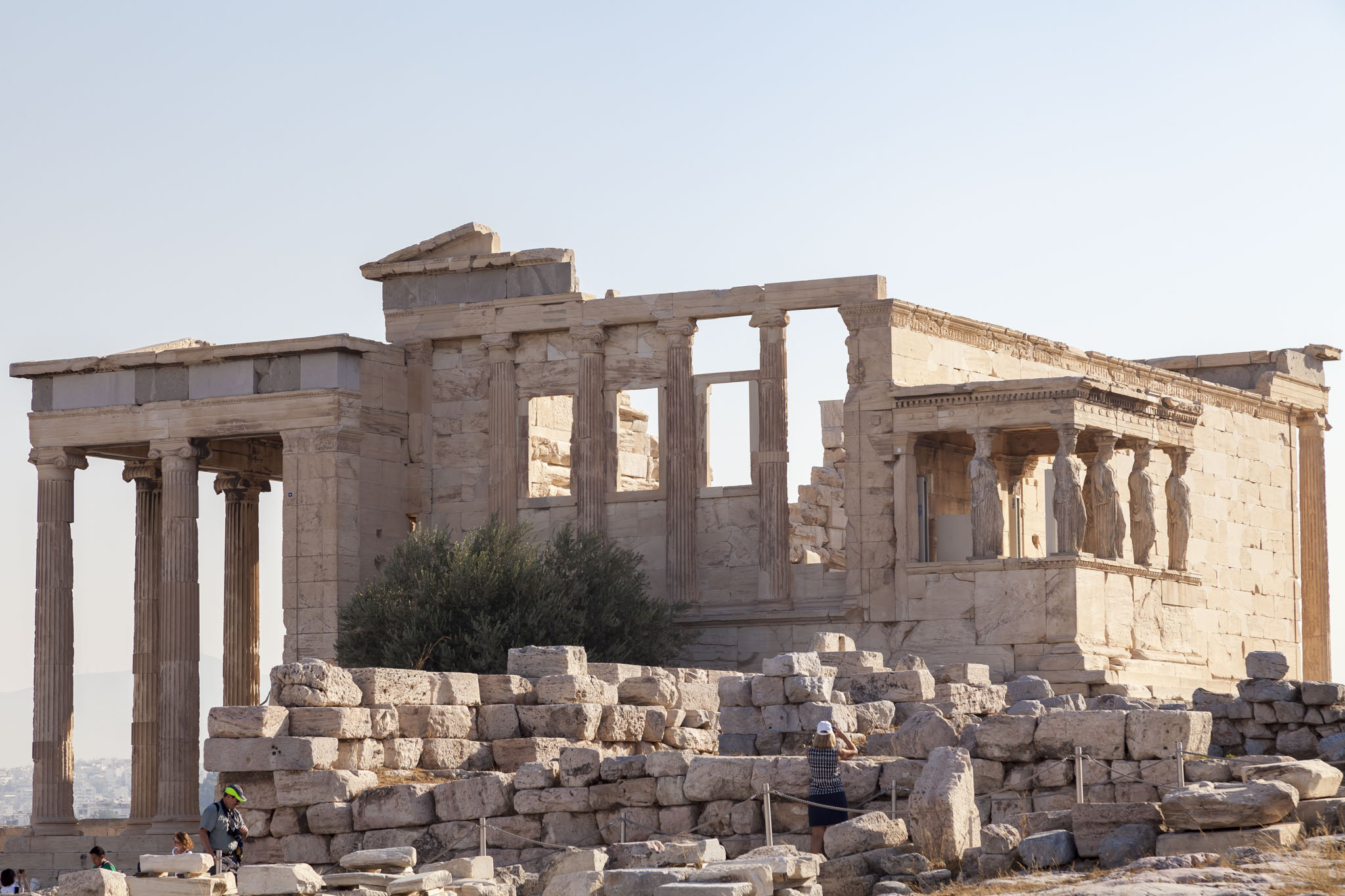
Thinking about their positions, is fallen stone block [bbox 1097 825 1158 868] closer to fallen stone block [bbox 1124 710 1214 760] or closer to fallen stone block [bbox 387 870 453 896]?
fallen stone block [bbox 1124 710 1214 760]

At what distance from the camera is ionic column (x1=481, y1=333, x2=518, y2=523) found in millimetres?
30828

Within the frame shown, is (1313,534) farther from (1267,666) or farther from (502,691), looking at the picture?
(502,691)

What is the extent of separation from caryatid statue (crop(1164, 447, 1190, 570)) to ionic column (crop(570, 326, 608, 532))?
706cm

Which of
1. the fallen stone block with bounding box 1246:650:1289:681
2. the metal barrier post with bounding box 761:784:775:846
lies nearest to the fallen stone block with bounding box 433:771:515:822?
the metal barrier post with bounding box 761:784:775:846

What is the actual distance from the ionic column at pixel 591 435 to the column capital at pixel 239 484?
5.76 m

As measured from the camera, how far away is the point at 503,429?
30.9m

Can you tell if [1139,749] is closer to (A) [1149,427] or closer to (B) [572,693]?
(B) [572,693]

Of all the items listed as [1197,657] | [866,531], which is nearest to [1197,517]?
[1197,657]

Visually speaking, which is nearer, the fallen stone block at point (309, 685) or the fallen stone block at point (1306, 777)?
the fallen stone block at point (1306, 777)

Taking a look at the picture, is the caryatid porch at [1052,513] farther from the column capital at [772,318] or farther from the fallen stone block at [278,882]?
the fallen stone block at [278,882]

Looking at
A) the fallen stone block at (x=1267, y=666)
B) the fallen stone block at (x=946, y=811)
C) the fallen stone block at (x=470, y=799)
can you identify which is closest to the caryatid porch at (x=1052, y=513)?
the fallen stone block at (x=1267, y=666)

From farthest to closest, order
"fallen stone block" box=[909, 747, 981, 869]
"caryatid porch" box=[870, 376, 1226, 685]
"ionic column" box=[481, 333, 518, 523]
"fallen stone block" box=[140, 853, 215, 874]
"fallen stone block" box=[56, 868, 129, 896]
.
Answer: "ionic column" box=[481, 333, 518, 523], "caryatid porch" box=[870, 376, 1226, 685], "fallen stone block" box=[909, 747, 981, 869], "fallen stone block" box=[140, 853, 215, 874], "fallen stone block" box=[56, 868, 129, 896]

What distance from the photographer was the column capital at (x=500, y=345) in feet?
102

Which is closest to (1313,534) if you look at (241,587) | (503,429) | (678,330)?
(678,330)
